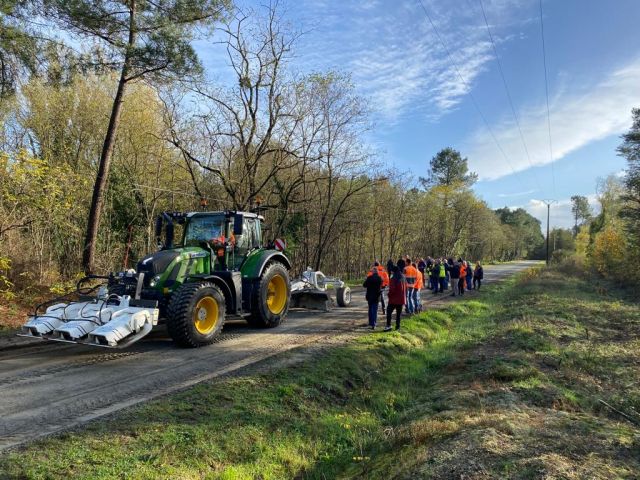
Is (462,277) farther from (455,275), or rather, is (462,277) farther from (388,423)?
(388,423)

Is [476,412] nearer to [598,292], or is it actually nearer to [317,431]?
[317,431]

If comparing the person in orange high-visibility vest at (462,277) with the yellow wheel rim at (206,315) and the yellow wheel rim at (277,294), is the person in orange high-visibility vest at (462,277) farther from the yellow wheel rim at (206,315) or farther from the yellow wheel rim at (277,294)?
the yellow wheel rim at (206,315)

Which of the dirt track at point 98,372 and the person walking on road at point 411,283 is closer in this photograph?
the dirt track at point 98,372

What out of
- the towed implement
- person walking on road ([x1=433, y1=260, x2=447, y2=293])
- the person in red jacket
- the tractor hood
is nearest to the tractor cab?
the tractor hood

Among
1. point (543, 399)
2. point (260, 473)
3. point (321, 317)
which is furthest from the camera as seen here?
point (321, 317)

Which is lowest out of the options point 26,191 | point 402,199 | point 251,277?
point 251,277

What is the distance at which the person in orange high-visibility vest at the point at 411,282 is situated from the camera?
13.5 meters

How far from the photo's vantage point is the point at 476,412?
5480mm

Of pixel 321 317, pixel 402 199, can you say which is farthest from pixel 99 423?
pixel 402 199

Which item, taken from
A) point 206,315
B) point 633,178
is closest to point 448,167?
point 633,178

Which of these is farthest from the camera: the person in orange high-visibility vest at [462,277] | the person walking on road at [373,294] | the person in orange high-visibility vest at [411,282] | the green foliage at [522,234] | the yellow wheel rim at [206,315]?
the green foliage at [522,234]

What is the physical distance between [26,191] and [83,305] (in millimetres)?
5630

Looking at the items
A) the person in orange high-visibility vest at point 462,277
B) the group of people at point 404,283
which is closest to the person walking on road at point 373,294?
the group of people at point 404,283

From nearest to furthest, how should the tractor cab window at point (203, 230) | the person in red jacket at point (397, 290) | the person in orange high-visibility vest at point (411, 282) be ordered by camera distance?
1. the tractor cab window at point (203, 230)
2. the person in red jacket at point (397, 290)
3. the person in orange high-visibility vest at point (411, 282)
